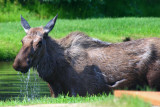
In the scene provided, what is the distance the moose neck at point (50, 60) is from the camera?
9.62 metres

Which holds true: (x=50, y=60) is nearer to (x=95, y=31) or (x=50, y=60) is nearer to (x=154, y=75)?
(x=154, y=75)

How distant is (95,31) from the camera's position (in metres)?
22.2

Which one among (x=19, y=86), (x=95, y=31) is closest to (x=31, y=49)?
(x=19, y=86)

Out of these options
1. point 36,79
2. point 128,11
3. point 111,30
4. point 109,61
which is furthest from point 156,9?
point 109,61

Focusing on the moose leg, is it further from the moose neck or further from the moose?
the moose neck

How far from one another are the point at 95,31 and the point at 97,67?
494 inches

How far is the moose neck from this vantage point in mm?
9625

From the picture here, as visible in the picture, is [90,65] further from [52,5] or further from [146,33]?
[52,5]

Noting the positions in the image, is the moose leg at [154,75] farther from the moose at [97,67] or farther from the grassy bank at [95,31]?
the grassy bank at [95,31]

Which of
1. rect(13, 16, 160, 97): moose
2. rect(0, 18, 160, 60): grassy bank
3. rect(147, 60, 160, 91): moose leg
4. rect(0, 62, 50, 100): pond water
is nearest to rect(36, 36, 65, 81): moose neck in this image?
rect(13, 16, 160, 97): moose

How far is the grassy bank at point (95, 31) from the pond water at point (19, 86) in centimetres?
411

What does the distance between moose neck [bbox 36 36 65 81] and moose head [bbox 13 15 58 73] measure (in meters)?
0.21

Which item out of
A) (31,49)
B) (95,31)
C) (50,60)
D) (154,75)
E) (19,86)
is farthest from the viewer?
(95,31)

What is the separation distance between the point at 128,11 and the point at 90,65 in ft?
96.5
